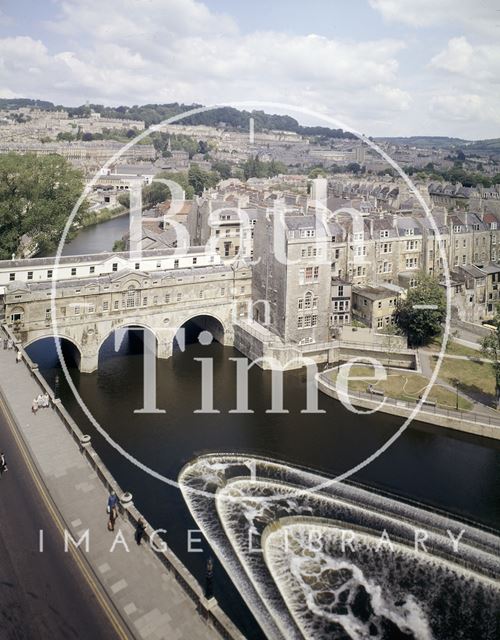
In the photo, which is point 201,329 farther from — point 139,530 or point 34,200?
point 139,530

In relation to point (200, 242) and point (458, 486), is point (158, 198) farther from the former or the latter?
point (458, 486)

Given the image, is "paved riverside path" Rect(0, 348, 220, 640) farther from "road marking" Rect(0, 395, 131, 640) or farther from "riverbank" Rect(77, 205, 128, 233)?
"riverbank" Rect(77, 205, 128, 233)

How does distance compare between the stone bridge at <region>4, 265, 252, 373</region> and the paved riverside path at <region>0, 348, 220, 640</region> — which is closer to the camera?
the paved riverside path at <region>0, 348, 220, 640</region>

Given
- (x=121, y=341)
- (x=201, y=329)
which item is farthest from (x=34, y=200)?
(x=201, y=329)

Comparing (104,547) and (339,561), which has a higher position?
(104,547)

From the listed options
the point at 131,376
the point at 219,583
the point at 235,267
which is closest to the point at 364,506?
the point at 219,583

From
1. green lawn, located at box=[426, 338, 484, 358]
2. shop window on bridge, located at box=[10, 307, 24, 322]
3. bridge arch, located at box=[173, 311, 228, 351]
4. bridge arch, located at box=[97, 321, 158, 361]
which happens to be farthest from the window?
green lawn, located at box=[426, 338, 484, 358]
